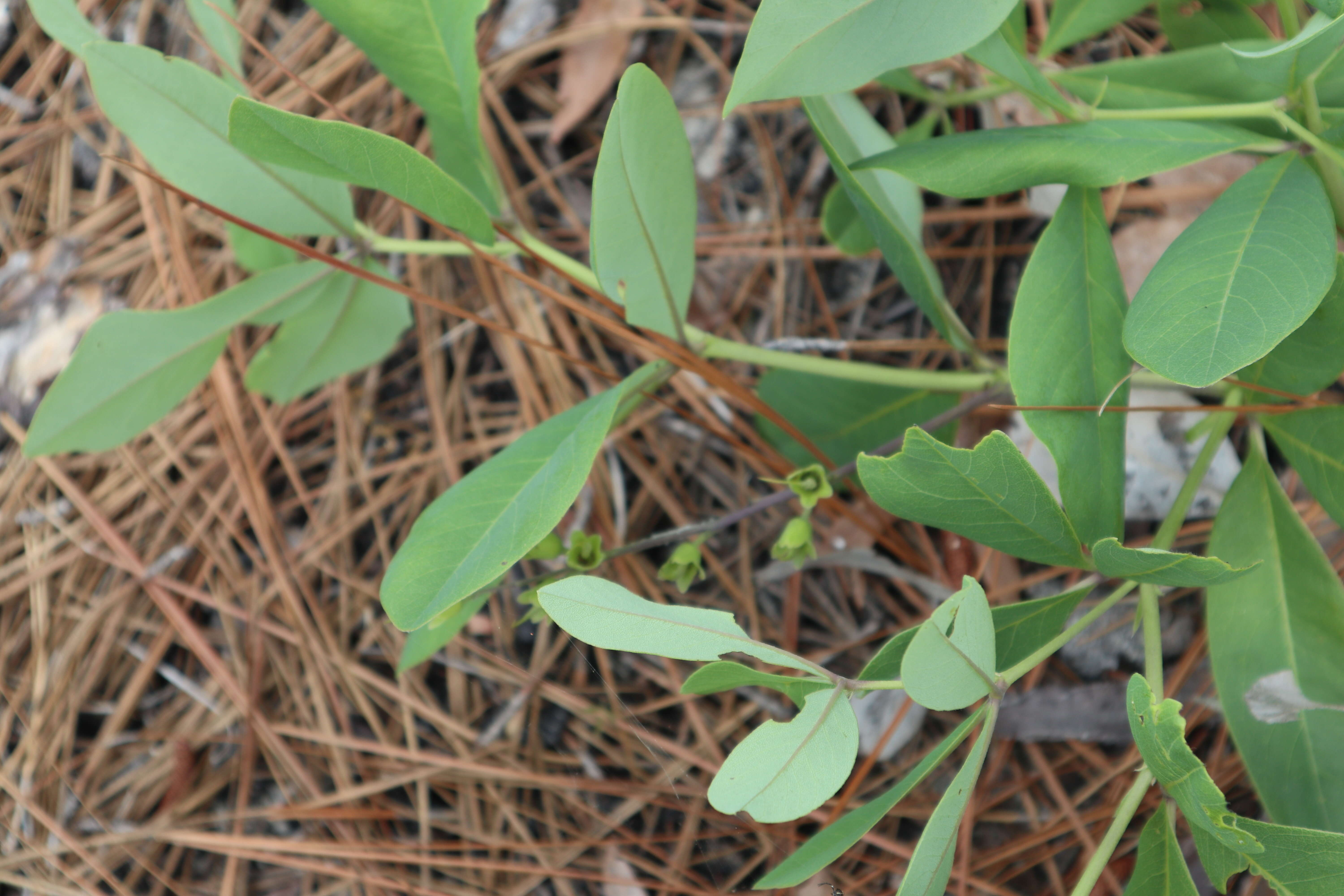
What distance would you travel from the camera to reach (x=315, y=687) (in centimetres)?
127

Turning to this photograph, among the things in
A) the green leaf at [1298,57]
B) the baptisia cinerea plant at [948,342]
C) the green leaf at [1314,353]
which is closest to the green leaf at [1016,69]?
the baptisia cinerea plant at [948,342]

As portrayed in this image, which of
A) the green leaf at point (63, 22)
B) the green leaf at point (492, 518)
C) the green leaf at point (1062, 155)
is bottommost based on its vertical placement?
the green leaf at point (492, 518)

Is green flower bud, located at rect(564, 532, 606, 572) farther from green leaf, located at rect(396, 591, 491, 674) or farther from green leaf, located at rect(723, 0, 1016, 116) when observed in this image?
green leaf, located at rect(723, 0, 1016, 116)

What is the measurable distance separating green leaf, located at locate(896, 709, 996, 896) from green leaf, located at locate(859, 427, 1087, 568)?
167 millimetres

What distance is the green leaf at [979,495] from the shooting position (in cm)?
62

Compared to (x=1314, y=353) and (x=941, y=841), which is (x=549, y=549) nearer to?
(x=941, y=841)

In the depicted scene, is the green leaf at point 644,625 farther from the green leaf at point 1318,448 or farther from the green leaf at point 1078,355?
the green leaf at point 1318,448

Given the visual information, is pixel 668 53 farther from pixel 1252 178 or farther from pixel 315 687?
pixel 315 687

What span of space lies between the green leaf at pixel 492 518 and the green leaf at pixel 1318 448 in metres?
0.65

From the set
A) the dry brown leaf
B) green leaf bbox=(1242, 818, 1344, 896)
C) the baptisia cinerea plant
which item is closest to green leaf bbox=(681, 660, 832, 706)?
the baptisia cinerea plant

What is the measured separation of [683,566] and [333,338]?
54cm

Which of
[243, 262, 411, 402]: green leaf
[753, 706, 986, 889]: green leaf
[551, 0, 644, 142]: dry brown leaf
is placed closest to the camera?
[753, 706, 986, 889]: green leaf

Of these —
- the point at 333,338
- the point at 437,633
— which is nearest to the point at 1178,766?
the point at 437,633

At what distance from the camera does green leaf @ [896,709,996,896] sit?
1.92 feet
